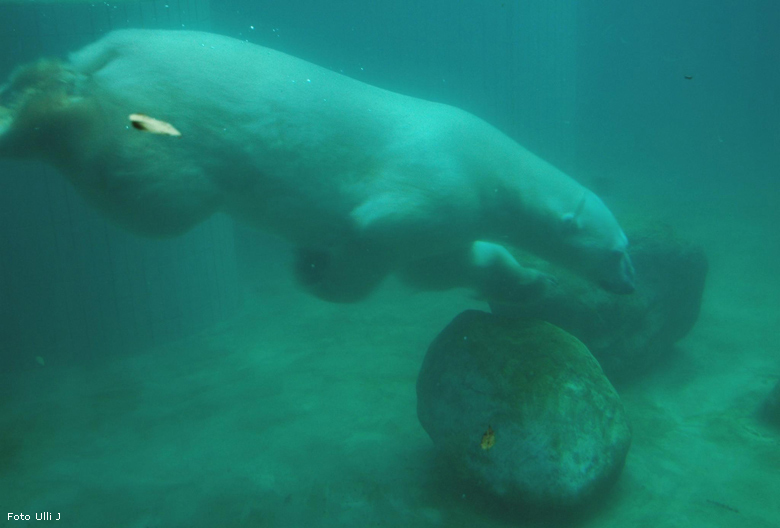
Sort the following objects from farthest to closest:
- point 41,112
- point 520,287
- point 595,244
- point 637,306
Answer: point 637,306 → point 520,287 → point 595,244 → point 41,112

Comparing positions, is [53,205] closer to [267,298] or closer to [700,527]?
[267,298]

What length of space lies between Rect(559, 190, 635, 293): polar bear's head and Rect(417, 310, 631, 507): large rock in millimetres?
720

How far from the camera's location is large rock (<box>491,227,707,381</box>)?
5.83 m

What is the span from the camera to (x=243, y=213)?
352cm

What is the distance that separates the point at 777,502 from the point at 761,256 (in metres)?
9.50

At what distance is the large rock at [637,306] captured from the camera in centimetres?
583

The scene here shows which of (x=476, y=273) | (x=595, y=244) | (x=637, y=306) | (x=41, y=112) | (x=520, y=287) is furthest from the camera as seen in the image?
(x=637, y=306)

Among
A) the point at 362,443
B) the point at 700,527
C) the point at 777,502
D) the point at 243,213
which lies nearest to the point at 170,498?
the point at 362,443

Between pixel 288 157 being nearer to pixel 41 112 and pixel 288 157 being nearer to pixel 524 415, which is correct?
pixel 41 112

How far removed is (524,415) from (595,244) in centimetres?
177

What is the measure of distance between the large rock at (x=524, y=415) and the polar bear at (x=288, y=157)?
2.48ft

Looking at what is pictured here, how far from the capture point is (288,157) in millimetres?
3219

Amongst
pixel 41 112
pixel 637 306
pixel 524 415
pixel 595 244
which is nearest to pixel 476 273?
pixel 595 244

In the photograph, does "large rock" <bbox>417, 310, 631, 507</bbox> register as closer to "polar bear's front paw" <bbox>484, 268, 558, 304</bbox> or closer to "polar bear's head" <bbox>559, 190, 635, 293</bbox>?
"polar bear's front paw" <bbox>484, 268, 558, 304</bbox>
